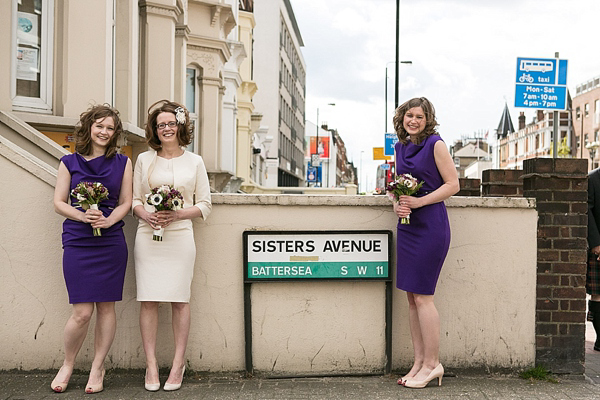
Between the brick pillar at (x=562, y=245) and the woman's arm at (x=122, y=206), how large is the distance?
3.22m

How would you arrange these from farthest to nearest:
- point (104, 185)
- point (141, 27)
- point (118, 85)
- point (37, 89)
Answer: point (141, 27)
point (118, 85)
point (37, 89)
point (104, 185)

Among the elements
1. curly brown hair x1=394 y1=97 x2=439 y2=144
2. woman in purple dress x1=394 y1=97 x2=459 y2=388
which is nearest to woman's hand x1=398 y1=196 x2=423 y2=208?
woman in purple dress x1=394 y1=97 x2=459 y2=388

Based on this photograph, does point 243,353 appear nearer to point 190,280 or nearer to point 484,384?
point 190,280

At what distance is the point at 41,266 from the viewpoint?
211 inches

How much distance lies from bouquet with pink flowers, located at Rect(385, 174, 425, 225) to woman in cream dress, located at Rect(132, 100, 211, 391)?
1.39 m

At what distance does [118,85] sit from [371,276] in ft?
21.4

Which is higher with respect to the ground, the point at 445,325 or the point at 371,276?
the point at 371,276

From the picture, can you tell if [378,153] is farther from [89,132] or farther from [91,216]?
[91,216]

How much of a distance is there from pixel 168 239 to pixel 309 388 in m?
1.56

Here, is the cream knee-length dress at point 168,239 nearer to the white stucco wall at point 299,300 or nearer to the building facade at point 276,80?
the white stucco wall at point 299,300

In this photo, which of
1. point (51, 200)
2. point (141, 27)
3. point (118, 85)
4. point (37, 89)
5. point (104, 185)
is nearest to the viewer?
point (104, 185)

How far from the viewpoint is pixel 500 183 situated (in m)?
7.59

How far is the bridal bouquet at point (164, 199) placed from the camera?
4.77 meters

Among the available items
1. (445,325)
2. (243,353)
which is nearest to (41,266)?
(243,353)
